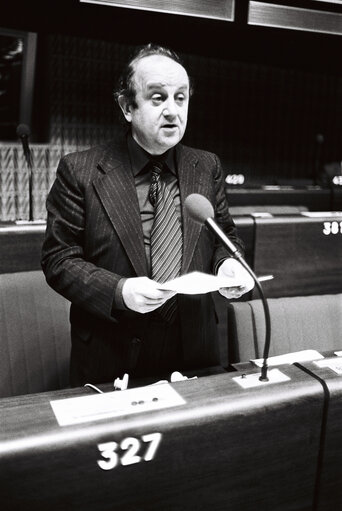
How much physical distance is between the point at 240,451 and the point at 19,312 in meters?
1.17

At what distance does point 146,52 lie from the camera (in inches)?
53.4

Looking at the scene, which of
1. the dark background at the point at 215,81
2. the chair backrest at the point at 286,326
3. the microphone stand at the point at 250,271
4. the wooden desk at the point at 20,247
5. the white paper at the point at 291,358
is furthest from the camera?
the dark background at the point at 215,81

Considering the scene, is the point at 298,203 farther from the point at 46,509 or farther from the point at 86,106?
the point at 46,509

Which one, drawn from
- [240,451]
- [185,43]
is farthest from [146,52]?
[185,43]

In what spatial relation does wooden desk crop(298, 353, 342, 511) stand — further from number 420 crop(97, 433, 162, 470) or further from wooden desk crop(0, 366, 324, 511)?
number 420 crop(97, 433, 162, 470)

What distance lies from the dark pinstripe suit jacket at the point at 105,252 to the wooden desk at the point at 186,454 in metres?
0.45

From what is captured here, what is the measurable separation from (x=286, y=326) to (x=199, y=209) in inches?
36.8

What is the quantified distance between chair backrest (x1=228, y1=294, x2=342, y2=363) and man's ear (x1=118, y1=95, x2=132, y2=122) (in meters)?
0.72

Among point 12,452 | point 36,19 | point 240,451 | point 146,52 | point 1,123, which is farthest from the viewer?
point 1,123

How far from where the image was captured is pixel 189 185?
4.76 feet

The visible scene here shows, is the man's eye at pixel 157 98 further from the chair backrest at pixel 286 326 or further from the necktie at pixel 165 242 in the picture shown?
the chair backrest at pixel 286 326

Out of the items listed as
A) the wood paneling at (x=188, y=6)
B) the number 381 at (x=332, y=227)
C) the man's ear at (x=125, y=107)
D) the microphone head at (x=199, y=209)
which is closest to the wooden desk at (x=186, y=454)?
the microphone head at (x=199, y=209)

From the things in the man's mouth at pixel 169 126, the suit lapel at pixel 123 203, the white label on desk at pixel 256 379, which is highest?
the man's mouth at pixel 169 126

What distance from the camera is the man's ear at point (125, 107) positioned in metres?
1.39
